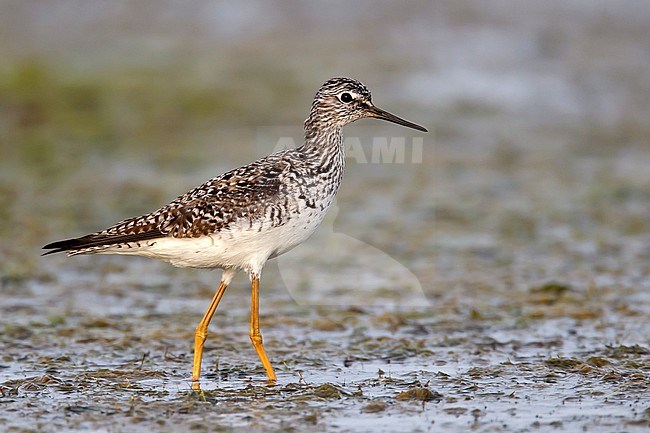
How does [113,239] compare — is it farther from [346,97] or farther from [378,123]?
[378,123]

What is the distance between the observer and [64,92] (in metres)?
17.8

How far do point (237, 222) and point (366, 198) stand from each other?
6.39 metres

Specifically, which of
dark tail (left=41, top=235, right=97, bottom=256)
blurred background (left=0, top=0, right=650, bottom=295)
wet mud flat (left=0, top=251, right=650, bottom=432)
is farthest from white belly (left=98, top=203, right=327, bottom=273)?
blurred background (left=0, top=0, right=650, bottom=295)

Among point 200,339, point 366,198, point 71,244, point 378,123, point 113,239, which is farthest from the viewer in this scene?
point 378,123

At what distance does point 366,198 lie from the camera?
14.0m

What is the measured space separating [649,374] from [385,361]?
1.95 metres

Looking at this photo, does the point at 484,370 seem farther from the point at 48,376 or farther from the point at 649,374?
the point at 48,376

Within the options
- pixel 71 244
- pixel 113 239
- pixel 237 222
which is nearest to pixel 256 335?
pixel 237 222

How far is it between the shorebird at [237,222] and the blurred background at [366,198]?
0.90 meters

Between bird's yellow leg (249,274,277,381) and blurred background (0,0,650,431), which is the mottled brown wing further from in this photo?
blurred background (0,0,650,431)

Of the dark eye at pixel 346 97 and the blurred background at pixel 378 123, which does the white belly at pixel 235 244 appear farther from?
the blurred background at pixel 378 123

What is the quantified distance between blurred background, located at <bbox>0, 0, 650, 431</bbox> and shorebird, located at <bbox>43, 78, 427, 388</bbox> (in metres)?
0.90

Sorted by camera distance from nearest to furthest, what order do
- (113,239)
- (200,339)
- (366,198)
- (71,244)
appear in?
1. (71,244)
2. (113,239)
3. (200,339)
4. (366,198)

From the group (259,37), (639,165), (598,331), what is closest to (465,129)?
(639,165)
